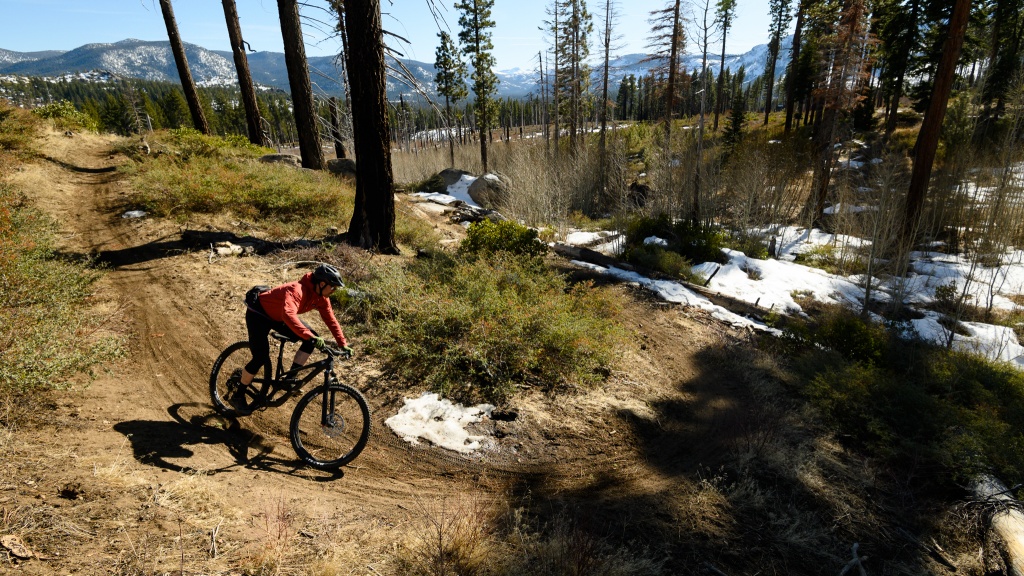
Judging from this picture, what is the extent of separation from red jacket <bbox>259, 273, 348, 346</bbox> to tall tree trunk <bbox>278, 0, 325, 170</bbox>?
10817 millimetres

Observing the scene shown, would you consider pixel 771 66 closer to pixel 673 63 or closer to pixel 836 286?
pixel 673 63

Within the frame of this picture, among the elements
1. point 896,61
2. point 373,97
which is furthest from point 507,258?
point 896,61

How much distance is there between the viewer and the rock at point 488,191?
23328 mm

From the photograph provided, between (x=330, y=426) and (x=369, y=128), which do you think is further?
(x=369, y=128)

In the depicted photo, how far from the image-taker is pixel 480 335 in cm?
656

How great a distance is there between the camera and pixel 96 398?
185 inches

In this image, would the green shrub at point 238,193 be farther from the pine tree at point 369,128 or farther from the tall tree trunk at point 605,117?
the tall tree trunk at point 605,117

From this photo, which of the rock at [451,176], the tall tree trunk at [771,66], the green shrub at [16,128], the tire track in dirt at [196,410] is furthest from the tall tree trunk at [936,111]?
the tall tree trunk at [771,66]

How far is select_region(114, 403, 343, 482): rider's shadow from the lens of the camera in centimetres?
411

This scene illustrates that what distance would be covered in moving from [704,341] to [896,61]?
3260cm

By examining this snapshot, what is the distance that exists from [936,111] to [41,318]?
20.7m

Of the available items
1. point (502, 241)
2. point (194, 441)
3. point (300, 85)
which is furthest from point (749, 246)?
point (194, 441)

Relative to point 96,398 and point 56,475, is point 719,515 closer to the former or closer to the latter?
point 56,475

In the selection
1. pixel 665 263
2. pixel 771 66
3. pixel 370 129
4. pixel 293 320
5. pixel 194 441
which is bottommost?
pixel 665 263
